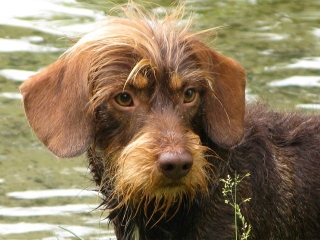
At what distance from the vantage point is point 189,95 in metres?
7.55

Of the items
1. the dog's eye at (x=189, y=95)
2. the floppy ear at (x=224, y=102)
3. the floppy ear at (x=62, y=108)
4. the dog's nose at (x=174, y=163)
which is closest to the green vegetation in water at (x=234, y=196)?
the floppy ear at (x=224, y=102)

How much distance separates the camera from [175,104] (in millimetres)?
7430

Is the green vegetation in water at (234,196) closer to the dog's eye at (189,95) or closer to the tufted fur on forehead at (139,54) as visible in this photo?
the dog's eye at (189,95)

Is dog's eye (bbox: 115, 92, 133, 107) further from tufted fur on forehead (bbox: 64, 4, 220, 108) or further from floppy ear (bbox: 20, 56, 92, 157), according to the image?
floppy ear (bbox: 20, 56, 92, 157)

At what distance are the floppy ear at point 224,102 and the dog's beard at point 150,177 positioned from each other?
19cm

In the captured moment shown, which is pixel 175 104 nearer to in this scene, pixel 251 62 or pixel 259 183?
pixel 259 183

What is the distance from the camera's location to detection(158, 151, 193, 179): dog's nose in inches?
275

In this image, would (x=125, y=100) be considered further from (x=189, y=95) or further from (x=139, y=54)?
(x=189, y=95)

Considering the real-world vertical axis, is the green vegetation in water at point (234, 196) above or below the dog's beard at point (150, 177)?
below

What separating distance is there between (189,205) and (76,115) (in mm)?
985

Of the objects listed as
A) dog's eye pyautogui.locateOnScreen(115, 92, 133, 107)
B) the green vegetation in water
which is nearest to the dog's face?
dog's eye pyautogui.locateOnScreen(115, 92, 133, 107)

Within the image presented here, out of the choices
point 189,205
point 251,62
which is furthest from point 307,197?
point 251,62

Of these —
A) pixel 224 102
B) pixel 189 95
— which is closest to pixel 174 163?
pixel 189 95

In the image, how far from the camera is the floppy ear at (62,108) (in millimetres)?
7582
